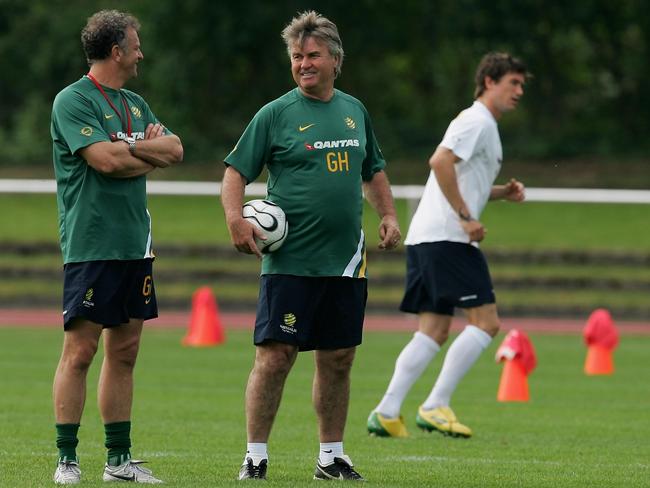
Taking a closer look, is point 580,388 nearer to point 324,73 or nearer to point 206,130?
point 324,73

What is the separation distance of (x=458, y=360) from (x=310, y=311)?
2540 millimetres

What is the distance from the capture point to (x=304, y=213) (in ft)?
24.4

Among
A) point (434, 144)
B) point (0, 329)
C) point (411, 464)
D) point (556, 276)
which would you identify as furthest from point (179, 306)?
point (434, 144)

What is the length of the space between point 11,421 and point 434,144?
90.4 feet

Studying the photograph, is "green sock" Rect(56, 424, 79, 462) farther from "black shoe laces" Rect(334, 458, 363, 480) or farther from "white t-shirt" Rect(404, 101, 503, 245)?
"white t-shirt" Rect(404, 101, 503, 245)

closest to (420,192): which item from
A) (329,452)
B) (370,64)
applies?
(329,452)

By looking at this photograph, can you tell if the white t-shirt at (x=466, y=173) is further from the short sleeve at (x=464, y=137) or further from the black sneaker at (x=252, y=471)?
the black sneaker at (x=252, y=471)

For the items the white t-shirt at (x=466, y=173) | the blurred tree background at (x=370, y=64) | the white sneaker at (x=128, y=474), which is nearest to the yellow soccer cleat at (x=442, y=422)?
the white t-shirt at (x=466, y=173)

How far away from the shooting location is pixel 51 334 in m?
17.3

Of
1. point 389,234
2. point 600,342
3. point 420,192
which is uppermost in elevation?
point 389,234

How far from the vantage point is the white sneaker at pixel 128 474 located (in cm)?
727

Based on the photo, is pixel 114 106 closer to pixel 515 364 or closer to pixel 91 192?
pixel 91 192

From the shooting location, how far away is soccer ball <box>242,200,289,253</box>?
731cm

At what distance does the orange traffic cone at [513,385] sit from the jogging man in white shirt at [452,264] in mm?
1749
